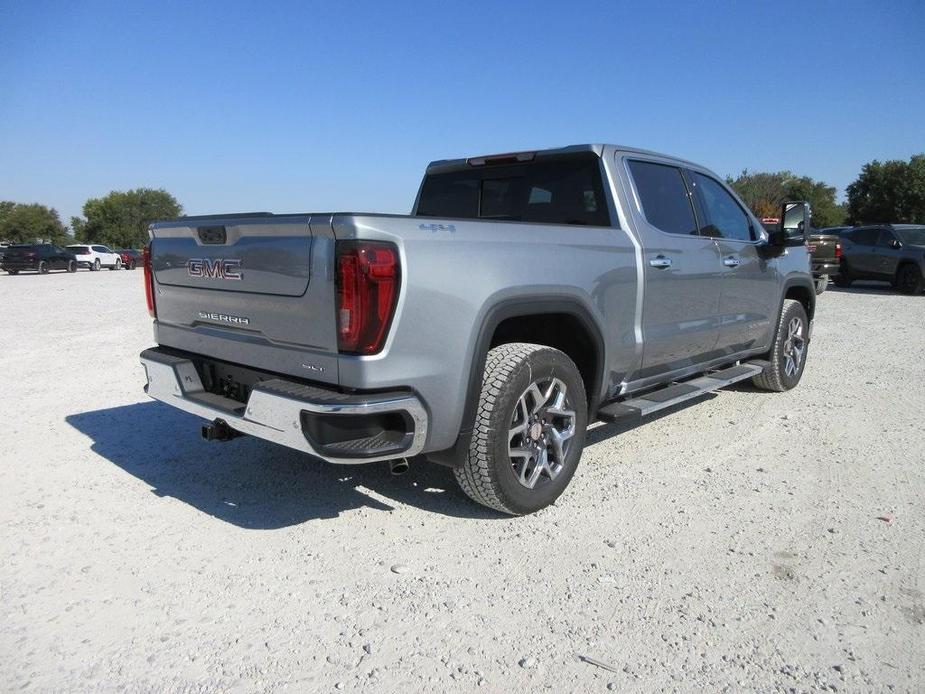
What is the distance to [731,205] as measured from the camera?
17.5 ft

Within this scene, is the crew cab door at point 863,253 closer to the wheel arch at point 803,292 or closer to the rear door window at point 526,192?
the wheel arch at point 803,292

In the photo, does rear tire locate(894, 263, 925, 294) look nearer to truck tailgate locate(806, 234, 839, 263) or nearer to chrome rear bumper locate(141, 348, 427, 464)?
truck tailgate locate(806, 234, 839, 263)

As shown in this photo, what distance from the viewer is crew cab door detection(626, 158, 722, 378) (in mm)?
4164

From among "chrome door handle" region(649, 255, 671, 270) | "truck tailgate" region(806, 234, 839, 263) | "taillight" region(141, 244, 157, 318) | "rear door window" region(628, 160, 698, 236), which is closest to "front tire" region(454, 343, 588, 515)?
"chrome door handle" region(649, 255, 671, 270)

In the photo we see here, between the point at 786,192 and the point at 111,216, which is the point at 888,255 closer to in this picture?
the point at 786,192

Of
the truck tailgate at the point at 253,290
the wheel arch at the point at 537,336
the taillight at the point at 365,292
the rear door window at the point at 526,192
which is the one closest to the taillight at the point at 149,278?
the truck tailgate at the point at 253,290

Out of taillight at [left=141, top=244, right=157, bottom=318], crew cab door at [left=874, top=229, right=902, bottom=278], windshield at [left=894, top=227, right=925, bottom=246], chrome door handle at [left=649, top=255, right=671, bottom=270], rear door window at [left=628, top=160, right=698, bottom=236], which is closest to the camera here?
taillight at [left=141, top=244, right=157, bottom=318]

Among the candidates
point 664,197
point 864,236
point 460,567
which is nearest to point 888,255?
point 864,236

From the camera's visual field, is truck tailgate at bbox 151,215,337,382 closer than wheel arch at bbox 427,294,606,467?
Yes

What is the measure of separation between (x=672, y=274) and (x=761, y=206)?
51.7 m

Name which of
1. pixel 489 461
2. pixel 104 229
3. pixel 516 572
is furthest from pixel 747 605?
pixel 104 229

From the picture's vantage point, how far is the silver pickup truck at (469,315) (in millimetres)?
2758

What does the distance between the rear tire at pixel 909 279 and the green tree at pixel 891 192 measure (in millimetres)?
33663

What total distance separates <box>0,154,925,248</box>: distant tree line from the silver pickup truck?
22.8 meters
